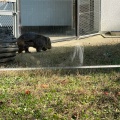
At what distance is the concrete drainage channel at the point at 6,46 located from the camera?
7.96 meters

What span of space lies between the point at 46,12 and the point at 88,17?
1729 millimetres

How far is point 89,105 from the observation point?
492 cm

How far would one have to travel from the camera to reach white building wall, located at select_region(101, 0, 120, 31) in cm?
1533

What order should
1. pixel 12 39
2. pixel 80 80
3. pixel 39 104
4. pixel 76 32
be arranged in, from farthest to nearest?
pixel 76 32 → pixel 12 39 → pixel 80 80 → pixel 39 104

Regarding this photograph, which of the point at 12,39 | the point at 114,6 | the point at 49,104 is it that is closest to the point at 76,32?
the point at 114,6

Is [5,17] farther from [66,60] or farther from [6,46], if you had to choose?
[66,60]

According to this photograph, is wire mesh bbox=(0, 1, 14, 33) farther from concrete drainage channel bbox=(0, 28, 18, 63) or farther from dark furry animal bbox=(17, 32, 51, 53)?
concrete drainage channel bbox=(0, 28, 18, 63)

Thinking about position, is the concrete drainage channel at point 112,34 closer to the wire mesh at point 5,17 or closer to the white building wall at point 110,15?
the white building wall at point 110,15

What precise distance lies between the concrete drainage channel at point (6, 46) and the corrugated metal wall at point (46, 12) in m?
5.11

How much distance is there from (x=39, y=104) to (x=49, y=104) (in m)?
0.13

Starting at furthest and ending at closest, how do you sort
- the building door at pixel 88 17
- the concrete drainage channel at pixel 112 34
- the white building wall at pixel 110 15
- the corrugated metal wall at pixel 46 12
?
1. the white building wall at pixel 110 15
2. the concrete drainage channel at pixel 112 34
3. the building door at pixel 88 17
4. the corrugated metal wall at pixel 46 12

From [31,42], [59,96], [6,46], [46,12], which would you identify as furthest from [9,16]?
[59,96]

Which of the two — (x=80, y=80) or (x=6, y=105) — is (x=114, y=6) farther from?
(x=6, y=105)

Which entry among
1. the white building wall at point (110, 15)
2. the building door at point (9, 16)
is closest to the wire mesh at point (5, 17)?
the building door at point (9, 16)
